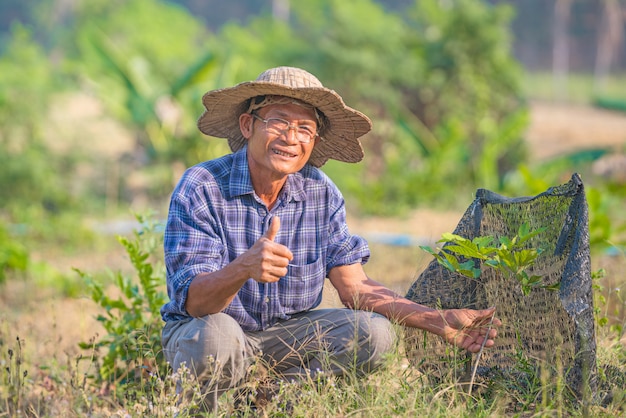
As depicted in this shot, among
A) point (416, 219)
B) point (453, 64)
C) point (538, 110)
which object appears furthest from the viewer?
point (538, 110)

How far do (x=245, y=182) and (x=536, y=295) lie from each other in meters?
1.17

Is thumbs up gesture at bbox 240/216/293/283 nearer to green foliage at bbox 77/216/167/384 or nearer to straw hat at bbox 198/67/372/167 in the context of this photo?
straw hat at bbox 198/67/372/167

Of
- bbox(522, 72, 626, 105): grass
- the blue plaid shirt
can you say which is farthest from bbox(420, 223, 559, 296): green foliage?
bbox(522, 72, 626, 105): grass

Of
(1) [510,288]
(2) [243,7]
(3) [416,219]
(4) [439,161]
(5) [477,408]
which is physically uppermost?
(2) [243,7]

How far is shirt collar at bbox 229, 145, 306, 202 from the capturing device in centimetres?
319

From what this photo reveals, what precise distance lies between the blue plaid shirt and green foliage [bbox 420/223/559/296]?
465 mm

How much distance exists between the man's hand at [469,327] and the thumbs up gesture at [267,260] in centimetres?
72

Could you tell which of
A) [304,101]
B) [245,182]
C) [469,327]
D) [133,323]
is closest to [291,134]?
[304,101]

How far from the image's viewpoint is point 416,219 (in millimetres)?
10945

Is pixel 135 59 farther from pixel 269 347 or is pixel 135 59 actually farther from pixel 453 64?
pixel 269 347

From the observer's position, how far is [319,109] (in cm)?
330

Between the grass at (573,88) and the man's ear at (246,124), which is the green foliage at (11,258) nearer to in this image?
the man's ear at (246,124)

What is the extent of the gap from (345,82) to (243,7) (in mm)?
Result: 37532

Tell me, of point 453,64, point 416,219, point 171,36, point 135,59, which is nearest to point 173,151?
point 135,59
